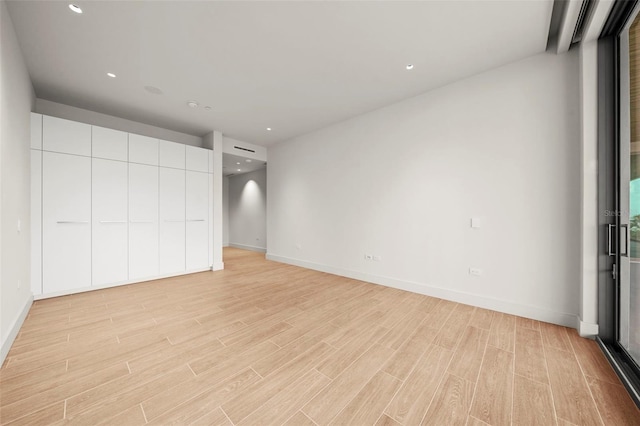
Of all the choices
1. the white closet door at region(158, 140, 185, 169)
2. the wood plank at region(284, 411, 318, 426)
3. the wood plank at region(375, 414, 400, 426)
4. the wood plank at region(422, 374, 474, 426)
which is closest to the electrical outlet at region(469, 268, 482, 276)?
the wood plank at region(422, 374, 474, 426)

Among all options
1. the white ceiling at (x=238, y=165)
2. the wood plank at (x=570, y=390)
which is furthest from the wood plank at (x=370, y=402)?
the white ceiling at (x=238, y=165)

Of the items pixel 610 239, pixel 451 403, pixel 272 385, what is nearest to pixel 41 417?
pixel 272 385

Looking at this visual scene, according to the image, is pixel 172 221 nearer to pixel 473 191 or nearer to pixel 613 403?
pixel 473 191

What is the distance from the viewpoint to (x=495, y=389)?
163cm

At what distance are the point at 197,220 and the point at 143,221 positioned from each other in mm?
930

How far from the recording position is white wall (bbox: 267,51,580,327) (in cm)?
259

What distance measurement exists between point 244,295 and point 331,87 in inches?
131

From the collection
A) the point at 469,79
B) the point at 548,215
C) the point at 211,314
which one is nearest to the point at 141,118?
the point at 211,314

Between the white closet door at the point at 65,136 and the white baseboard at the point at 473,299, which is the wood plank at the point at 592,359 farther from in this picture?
the white closet door at the point at 65,136

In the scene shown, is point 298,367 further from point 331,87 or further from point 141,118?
point 141,118

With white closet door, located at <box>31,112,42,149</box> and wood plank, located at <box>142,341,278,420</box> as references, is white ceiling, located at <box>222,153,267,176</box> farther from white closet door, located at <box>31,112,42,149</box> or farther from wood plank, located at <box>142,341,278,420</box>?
wood plank, located at <box>142,341,278,420</box>

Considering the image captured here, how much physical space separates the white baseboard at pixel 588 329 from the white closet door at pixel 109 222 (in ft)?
20.0

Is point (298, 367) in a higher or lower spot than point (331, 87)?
lower

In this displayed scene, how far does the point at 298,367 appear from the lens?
72.6 inches
